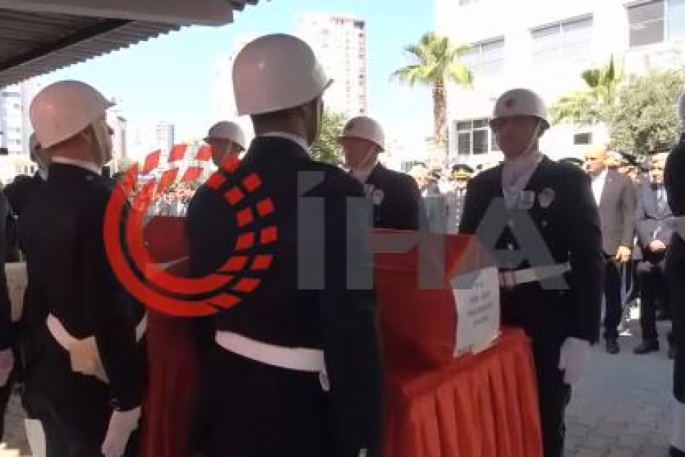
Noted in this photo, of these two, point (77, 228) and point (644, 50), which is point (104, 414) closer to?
point (77, 228)

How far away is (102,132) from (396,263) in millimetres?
1053

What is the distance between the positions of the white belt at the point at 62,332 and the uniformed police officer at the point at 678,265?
2661 mm

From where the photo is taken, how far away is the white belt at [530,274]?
108 inches

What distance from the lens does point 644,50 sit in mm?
23297

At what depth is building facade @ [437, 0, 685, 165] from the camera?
75.7ft

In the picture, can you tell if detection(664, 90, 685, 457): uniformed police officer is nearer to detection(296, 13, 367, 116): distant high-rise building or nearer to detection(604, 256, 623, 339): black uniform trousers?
detection(604, 256, 623, 339): black uniform trousers

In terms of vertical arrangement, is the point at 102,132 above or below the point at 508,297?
above

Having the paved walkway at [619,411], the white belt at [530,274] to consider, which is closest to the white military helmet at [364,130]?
the white belt at [530,274]

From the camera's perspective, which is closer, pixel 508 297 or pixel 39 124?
pixel 39 124

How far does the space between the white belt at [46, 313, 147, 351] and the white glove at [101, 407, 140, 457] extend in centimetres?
23

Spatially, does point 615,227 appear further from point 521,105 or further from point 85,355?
point 85,355

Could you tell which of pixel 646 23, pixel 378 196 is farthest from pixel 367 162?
pixel 646 23

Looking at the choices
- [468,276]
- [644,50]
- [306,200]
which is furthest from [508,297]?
[644,50]

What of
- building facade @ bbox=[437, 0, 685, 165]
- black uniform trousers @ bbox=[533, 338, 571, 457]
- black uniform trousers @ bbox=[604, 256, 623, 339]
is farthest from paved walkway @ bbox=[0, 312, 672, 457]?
building facade @ bbox=[437, 0, 685, 165]
